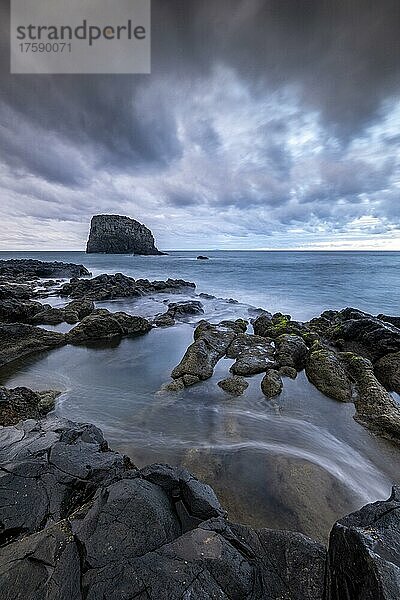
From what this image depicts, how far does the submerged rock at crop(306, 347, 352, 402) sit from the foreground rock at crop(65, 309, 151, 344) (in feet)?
26.3

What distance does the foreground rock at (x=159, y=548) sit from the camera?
7.43 ft

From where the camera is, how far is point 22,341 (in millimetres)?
10461

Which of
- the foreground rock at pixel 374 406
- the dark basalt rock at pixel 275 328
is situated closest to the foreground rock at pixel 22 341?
the dark basalt rock at pixel 275 328

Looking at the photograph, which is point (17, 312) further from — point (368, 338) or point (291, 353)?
point (368, 338)

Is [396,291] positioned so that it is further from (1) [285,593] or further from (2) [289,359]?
(1) [285,593]

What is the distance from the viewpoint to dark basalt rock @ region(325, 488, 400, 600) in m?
2.00

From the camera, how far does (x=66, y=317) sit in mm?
15172

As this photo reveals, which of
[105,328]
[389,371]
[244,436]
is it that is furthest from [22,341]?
[389,371]

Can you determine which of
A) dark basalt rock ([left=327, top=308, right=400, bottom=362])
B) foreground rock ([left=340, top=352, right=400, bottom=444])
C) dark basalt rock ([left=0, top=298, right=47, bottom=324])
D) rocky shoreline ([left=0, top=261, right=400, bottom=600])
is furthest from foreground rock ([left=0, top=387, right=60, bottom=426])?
dark basalt rock ([left=327, top=308, right=400, bottom=362])

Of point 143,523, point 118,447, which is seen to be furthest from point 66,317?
point 143,523

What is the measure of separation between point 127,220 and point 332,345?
123059mm

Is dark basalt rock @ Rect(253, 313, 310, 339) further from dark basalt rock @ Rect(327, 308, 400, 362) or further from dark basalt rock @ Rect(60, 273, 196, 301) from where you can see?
dark basalt rock @ Rect(60, 273, 196, 301)

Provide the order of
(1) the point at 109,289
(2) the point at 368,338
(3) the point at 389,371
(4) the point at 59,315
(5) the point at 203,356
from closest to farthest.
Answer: (3) the point at 389,371 < (5) the point at 203,356 < (2) the point at 368,338 < (4) the point at 59,315 < (1) the point at 109,289

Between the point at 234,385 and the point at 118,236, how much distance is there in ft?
401
